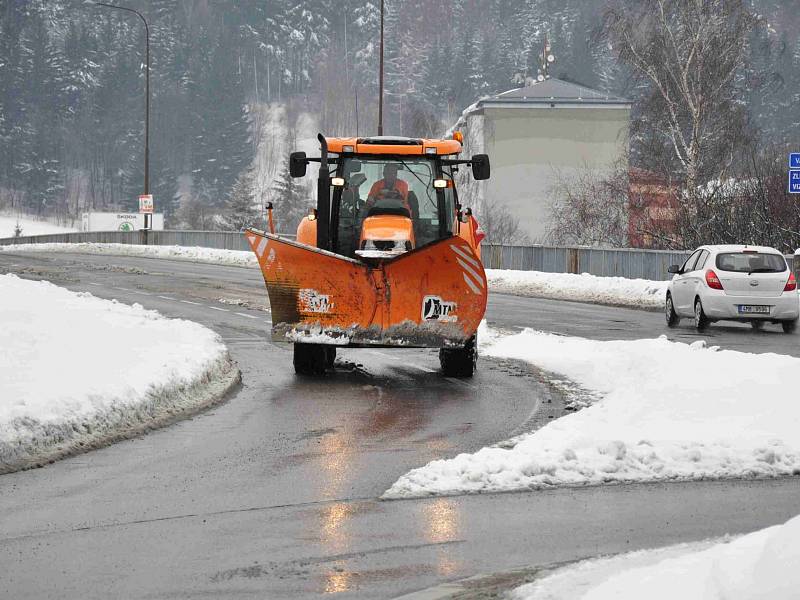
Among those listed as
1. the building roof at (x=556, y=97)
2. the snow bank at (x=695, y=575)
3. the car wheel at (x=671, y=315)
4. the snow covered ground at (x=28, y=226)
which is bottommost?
the snow covered ground at (x=28, y=226)

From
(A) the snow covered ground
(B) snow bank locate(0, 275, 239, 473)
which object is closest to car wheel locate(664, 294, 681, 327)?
(B) snow bank locate(0, 275, 239, 473)

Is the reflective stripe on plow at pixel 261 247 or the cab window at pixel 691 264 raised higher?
the reflective stripe on plow at pixel 261 247

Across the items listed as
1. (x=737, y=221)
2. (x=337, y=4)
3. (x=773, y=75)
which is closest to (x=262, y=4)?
(x=337, y=4)

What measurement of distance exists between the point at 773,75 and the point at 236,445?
43843mm

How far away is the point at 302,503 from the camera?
818 centimetres

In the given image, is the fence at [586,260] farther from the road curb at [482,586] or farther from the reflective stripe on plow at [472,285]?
the road curb at [482,586]

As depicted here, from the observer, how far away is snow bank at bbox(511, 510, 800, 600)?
437 cm

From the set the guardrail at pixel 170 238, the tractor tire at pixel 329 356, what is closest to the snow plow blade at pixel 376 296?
the tractor tire at pixel 329 356

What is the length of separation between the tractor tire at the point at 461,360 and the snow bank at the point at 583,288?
51.3 ft

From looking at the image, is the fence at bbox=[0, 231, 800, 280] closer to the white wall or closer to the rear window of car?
the rear window of car

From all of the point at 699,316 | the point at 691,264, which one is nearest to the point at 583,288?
the point at 691,264

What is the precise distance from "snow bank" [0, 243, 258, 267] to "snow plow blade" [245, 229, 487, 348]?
32992 mm

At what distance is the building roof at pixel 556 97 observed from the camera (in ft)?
260

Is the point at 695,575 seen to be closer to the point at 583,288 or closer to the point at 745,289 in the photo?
the point at 745,289
